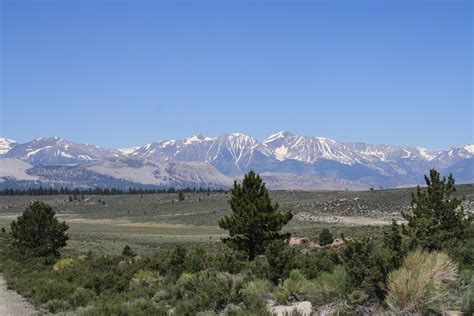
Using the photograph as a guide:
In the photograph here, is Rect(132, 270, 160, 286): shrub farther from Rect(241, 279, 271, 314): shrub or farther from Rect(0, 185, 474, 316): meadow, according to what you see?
Rect(241, 279, 271, 314): shrub

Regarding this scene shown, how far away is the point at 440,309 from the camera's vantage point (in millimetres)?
12422

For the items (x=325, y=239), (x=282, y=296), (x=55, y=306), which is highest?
(x=282, y=296)

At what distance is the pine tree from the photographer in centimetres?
3053

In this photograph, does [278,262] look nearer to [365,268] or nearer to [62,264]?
[365,268]

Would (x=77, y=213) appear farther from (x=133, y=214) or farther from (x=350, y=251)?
(x=350, y=251)

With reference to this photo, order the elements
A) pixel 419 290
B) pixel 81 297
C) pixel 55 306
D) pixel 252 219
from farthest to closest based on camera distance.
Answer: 1. pixel 252 219
2. pixel 81 297
3. pixel 55 306
4. pixel 419 290

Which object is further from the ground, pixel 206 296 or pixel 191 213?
pixel 206 296

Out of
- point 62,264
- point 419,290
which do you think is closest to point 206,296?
point 419,290

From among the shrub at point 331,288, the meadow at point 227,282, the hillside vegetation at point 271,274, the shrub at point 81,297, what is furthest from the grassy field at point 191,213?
the shrub at point 331,288

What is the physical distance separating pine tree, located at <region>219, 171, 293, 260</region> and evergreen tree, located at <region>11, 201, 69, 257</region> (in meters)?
16.1

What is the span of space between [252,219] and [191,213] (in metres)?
114

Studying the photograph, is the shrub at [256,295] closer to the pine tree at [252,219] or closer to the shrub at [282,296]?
the shrub at [282,296]

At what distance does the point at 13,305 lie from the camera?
2188 centimetres

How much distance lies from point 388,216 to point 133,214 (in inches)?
2910
